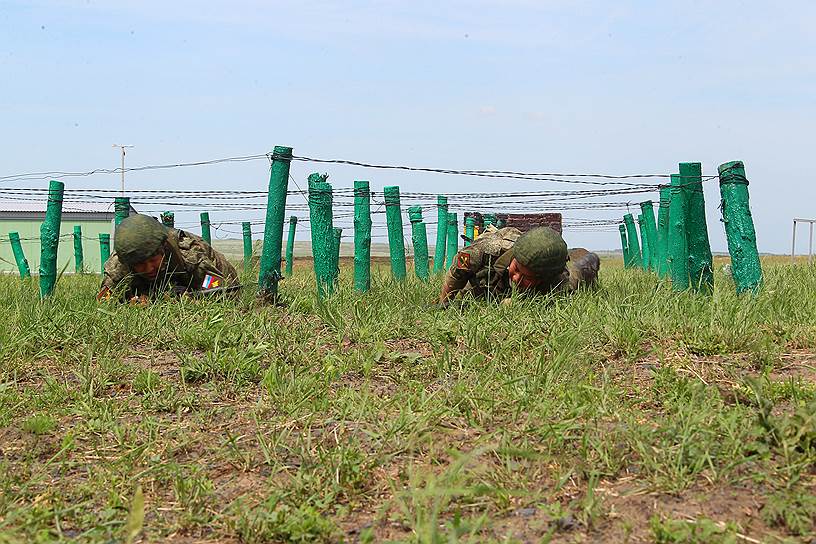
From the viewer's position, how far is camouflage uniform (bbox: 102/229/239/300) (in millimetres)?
7328

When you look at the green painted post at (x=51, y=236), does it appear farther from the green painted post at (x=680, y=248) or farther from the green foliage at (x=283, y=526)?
the green foliage at (x=283, y=526)

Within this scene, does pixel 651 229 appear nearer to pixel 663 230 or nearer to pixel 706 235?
pixel 663 230

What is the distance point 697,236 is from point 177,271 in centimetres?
451

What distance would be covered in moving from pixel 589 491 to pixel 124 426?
226 cm

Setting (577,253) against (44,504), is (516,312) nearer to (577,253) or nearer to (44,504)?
(577,253)

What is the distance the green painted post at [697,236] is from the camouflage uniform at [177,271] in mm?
4012

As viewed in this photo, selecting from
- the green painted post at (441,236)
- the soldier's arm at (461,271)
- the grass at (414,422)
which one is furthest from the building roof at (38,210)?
the grass at (414,422)

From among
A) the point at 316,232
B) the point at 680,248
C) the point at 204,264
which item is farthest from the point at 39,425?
the point at 680,248

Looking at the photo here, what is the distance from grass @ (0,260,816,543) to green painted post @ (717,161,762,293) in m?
0.74

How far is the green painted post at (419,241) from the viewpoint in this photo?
1388cm

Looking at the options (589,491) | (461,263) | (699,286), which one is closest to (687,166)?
(699,286)

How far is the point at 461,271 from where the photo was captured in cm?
744

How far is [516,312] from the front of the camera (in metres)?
6.10

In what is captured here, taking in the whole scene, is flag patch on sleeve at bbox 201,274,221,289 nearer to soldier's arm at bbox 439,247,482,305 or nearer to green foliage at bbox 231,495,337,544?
soldier's arm at bbox 439,247,482,305
